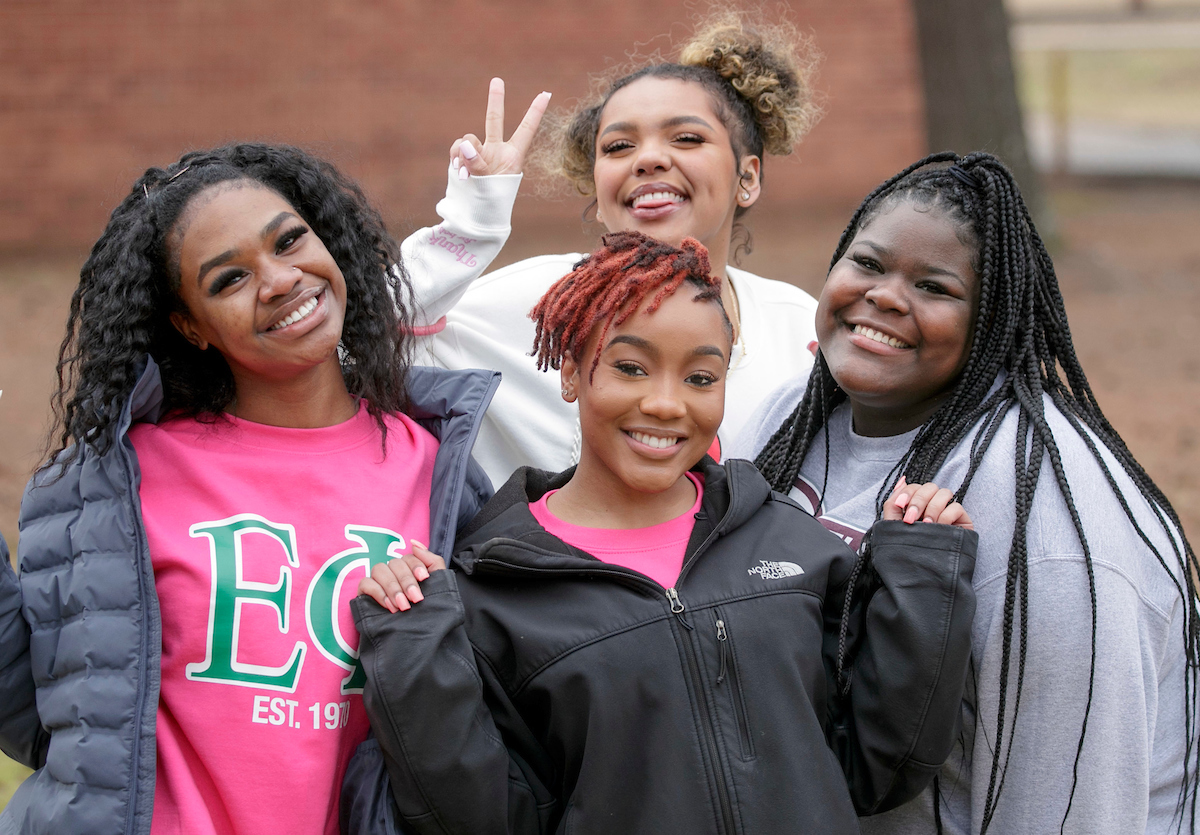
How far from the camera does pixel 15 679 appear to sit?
204 centimetres

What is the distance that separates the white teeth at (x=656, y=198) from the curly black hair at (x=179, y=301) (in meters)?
0.75

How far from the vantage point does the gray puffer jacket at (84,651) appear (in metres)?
1.93

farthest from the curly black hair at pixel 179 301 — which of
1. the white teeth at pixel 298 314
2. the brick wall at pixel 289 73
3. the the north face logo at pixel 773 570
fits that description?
→ the brick wall at pixel 289 73

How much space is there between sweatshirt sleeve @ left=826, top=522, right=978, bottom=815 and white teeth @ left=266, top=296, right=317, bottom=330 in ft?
3.83

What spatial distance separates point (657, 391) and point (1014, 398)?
0.70 m

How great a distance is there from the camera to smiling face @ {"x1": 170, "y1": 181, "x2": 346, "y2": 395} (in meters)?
2.22

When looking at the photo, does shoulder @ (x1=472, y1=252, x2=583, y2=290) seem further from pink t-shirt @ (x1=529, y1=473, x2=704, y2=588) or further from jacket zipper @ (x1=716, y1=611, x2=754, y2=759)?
jacket zipper @ (x1=716, y1=611, x2=754, y2=759)

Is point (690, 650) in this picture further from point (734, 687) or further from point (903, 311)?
point (903, 311)

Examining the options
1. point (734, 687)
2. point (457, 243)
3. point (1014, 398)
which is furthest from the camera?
point (457, 243)

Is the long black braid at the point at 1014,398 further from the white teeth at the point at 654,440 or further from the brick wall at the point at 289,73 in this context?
the brick wall at the point at 289,73

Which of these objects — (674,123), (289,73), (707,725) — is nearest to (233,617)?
(707,725)

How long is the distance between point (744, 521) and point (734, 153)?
1446 millimetres

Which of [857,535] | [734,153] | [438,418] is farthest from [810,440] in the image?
[734,153]

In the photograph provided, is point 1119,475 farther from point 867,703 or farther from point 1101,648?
point 867,703
